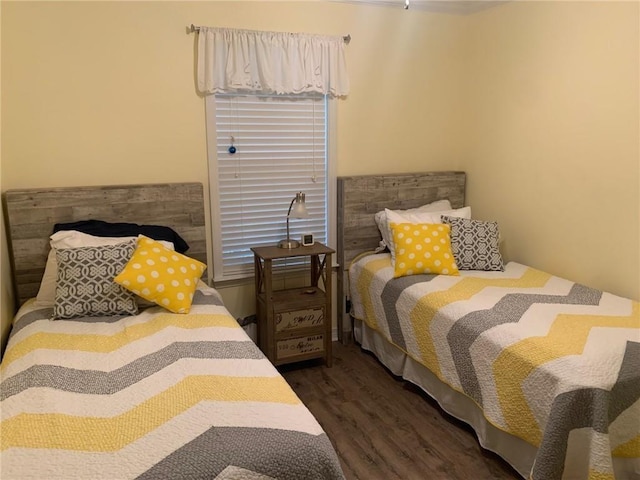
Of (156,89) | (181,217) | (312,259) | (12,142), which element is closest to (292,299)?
(312,259)

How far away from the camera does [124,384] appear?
172cm

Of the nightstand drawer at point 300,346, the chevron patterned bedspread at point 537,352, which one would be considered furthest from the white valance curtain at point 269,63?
the nightstand drawer at point 300,346

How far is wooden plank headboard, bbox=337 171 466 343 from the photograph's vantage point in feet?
11.2

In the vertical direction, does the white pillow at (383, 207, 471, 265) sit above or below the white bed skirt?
above

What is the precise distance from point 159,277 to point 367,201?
5.40 ft

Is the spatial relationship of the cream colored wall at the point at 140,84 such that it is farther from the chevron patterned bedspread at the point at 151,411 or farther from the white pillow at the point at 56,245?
the chevron patterned bedspread at the point at 151,411

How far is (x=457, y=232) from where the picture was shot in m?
3.15

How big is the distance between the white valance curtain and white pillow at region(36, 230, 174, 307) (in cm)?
109

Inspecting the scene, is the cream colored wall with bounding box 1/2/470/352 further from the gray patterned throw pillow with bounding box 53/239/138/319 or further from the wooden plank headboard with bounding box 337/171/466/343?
the gray patterned throw pillow with bounding box 53/239/138/319

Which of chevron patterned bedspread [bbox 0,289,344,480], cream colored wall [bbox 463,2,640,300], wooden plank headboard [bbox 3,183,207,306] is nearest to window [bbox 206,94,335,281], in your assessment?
wooden plank headboard [bbox 3,183,207,306]

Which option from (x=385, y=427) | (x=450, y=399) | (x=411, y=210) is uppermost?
(x=411, y=210)

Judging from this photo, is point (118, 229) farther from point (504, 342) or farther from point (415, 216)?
point (504, 342)

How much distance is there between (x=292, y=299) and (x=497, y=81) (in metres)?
2.15

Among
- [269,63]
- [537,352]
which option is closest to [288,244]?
[269,63]
